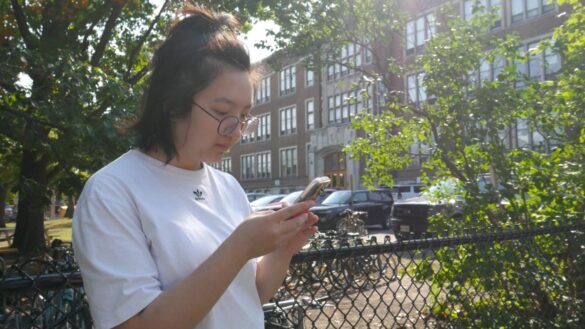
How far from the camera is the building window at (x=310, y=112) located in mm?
46219

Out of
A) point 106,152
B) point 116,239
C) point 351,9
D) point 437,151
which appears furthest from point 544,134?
point 106,152

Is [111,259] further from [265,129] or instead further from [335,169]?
[265,129]

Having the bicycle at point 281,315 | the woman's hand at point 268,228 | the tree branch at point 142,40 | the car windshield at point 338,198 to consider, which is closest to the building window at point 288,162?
the car windshield at point 338,198

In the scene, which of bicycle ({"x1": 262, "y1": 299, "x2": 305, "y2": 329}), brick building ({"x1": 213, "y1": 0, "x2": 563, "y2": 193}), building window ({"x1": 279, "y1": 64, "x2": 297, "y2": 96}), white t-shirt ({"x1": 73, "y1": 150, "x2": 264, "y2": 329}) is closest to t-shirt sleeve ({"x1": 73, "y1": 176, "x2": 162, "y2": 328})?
white t-shirt ({"x1": 73, "y1": 150, "x2": 264, "y2": 329})

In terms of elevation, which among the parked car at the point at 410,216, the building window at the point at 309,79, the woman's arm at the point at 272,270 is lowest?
the parked car at the point at 410,216

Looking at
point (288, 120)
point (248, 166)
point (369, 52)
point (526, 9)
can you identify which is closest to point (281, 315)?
point (369, 52)

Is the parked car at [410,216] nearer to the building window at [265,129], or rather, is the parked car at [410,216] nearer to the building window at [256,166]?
the building window at [256,166]

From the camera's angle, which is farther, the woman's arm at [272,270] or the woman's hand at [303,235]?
the woman's arm at [272,270]

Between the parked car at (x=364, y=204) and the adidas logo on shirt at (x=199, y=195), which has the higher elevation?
the adidas logo on shirt at (x=199, y=195)

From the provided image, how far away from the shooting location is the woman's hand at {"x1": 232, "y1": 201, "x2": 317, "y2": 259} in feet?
3.91

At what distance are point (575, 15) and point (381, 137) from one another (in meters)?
1.94

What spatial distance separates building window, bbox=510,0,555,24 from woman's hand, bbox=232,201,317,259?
3037 centimetres

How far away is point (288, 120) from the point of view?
50.1m

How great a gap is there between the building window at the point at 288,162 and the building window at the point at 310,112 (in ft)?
9.97
